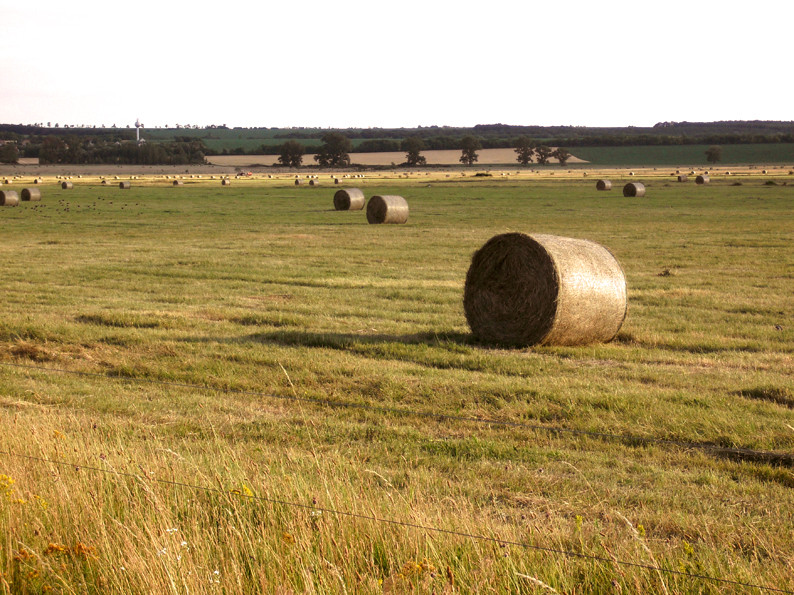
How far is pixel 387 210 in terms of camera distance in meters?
38.4

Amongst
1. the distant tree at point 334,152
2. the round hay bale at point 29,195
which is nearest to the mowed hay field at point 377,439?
the round hay bale at point 29,195

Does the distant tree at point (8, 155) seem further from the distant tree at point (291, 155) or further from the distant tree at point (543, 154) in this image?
the distant tree at point (543, 154)

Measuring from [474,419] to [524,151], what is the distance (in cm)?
17758

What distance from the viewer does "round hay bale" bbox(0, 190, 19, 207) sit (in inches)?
2147

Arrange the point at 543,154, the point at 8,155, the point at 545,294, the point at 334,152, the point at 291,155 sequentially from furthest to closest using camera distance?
the point at 543,154
the point at 291,155
the point at 334,152
the point at 8,155
the point at 545,294

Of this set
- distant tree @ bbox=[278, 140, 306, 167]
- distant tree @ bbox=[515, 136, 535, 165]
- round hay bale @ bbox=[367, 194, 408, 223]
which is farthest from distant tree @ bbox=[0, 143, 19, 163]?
round hay bale @ bbox=[367, 194, 408, 223]

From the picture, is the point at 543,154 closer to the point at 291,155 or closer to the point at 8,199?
the point at 291,155

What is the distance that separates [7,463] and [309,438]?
2.52m

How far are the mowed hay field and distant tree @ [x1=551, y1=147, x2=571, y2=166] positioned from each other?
16143 centimetres

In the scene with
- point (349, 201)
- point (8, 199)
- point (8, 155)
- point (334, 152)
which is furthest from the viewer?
point (334, 152)

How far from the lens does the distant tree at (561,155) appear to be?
17888cm

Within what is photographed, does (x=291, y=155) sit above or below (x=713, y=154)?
below

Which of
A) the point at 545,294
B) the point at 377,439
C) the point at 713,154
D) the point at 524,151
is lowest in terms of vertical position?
the point at 377,439

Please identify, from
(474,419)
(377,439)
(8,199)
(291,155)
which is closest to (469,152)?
(291,155)
